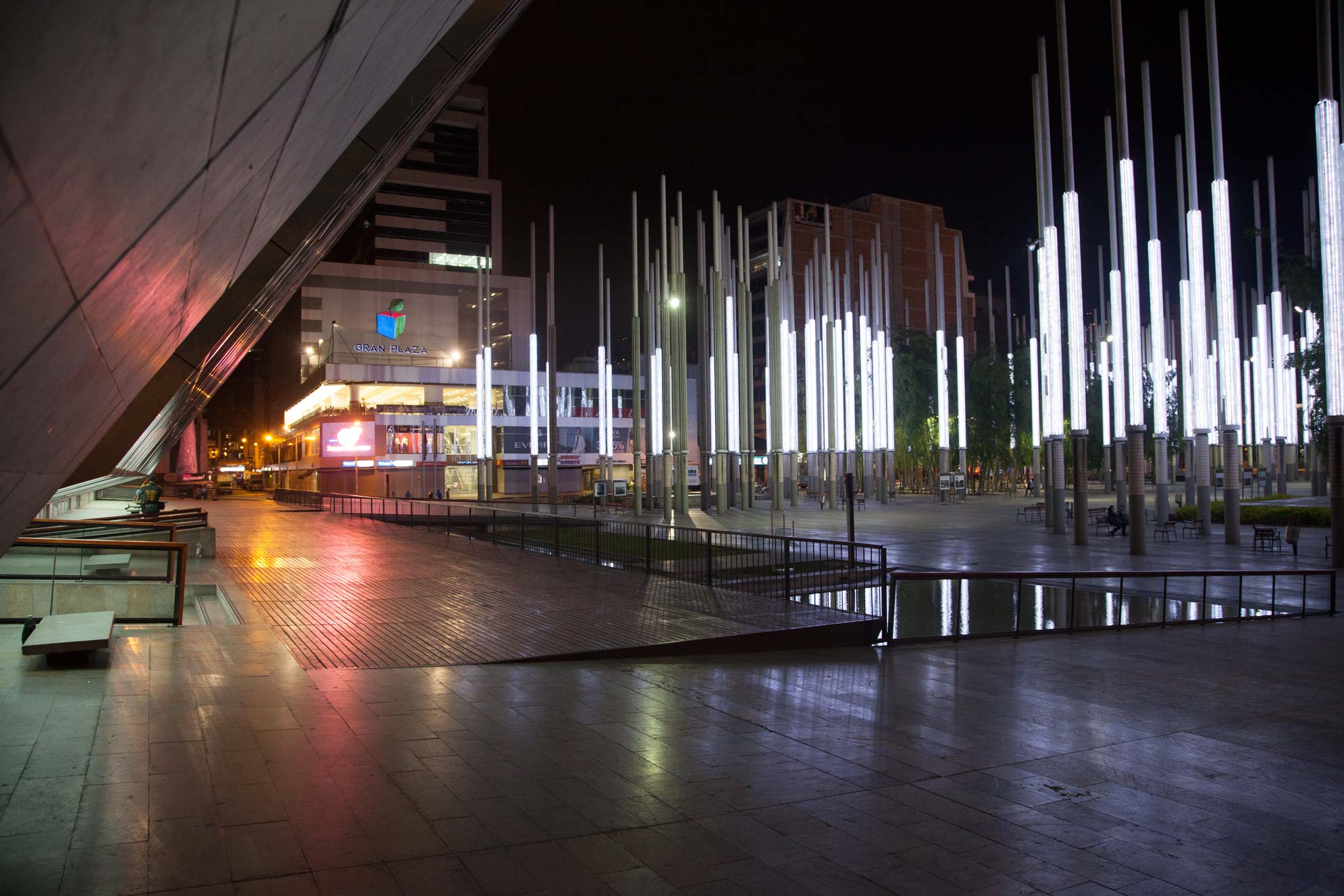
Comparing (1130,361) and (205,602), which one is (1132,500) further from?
(205,602)

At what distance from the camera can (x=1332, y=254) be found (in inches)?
826

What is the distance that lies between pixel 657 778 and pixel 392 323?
7703 cm

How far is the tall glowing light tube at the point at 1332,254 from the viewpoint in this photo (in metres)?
20.8

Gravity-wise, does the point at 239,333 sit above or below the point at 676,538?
above

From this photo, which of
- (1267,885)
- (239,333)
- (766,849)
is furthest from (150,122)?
(239,333)

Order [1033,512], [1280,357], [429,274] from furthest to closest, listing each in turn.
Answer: [429,274] < [1280,357] < [1033,512]

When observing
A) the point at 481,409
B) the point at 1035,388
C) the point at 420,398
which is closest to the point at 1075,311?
the point at 1035,388

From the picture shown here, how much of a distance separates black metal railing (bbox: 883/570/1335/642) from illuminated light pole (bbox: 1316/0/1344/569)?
304 centimetres

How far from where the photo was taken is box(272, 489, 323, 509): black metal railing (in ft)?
151

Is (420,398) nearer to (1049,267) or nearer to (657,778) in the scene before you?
(1049,267)

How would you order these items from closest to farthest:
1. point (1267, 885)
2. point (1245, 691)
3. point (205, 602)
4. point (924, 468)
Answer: point (1267, 885) < point (1245, 691) < point (205, 602) < point (924, 468)

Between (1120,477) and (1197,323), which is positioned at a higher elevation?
(1197,323)

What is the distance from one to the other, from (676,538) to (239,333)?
1144 centimetres

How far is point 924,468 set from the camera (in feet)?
299
